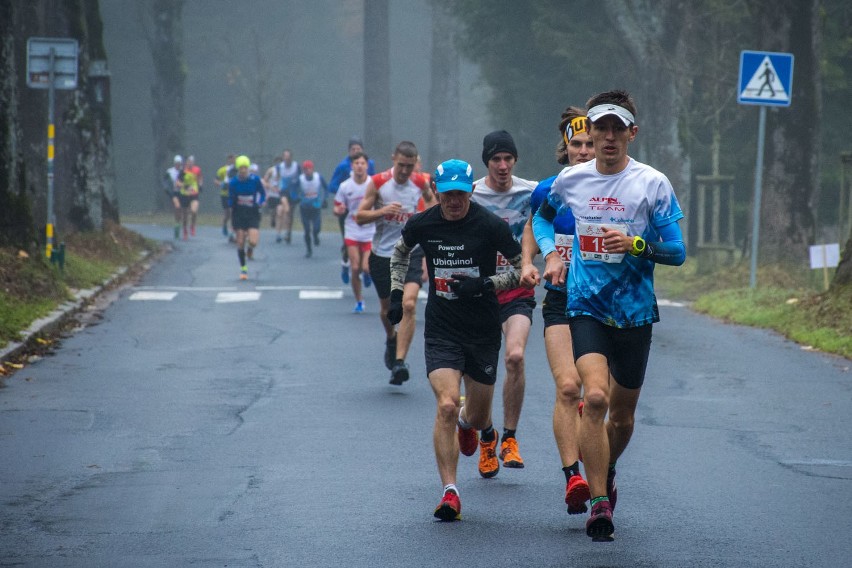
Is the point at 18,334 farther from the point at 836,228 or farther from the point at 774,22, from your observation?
Answer: the point at 836,228

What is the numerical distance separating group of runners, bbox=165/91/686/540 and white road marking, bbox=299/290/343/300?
38.0 feet

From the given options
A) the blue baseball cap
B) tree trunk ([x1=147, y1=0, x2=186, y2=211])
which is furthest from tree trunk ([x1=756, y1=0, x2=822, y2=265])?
tree trunk ([x1=147, y1=0, x2=186, y2=211])

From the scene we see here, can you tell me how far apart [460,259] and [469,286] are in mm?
174

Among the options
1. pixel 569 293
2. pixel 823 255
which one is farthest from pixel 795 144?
pixel 569 293

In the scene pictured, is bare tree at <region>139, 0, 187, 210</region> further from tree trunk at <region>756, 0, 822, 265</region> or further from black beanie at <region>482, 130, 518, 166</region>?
black beanie at <region>482, 130, 518, 166</region>

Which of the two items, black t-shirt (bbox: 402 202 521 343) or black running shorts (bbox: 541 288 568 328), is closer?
black running shorts (bbox: 541 288 568 328)

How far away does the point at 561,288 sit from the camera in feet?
24.7

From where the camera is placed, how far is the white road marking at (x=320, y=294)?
67.7 feet

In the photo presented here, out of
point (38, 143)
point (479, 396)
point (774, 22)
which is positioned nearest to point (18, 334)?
point (479, 396)

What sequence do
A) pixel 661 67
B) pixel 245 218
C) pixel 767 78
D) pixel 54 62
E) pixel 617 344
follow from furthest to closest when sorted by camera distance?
pixel 661 67
pixel 245 218
pixel 54 62
pixel 767 78
pixel 617 344

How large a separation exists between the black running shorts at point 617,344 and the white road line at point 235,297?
44.9 ft

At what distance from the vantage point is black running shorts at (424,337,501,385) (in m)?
7.62

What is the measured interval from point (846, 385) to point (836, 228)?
19623 mm

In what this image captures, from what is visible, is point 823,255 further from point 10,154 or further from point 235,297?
point 10,154
